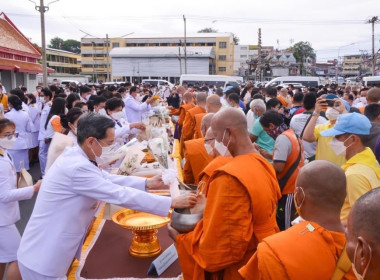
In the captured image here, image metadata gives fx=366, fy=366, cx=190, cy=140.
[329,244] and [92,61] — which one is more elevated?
[92,61]

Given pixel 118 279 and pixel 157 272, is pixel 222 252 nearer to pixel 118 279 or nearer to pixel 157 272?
pixel 157 272

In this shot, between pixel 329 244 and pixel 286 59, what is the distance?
59.8 meters

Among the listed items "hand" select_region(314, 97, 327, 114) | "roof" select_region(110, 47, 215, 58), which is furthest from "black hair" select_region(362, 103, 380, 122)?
"roof" select_region(110, 47, 215, 58)

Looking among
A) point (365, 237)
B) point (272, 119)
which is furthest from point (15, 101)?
point (365, 237)

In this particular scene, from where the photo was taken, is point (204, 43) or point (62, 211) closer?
point (62, 211)

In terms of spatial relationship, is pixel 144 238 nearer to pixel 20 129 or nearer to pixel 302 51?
pixel 20 129

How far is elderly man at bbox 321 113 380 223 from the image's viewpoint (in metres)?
2.35

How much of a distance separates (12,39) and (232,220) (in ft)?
72.2

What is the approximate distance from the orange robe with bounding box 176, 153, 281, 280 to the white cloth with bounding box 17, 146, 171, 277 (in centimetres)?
59

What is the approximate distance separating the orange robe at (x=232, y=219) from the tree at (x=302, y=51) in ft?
230

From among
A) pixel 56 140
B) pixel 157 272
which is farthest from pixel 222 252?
pixel 56 140

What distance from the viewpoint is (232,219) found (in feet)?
6.57

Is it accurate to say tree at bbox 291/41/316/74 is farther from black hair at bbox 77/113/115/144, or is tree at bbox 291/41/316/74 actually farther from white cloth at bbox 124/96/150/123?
black hair at bbox 77/113/115/144

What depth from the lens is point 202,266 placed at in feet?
6.83
